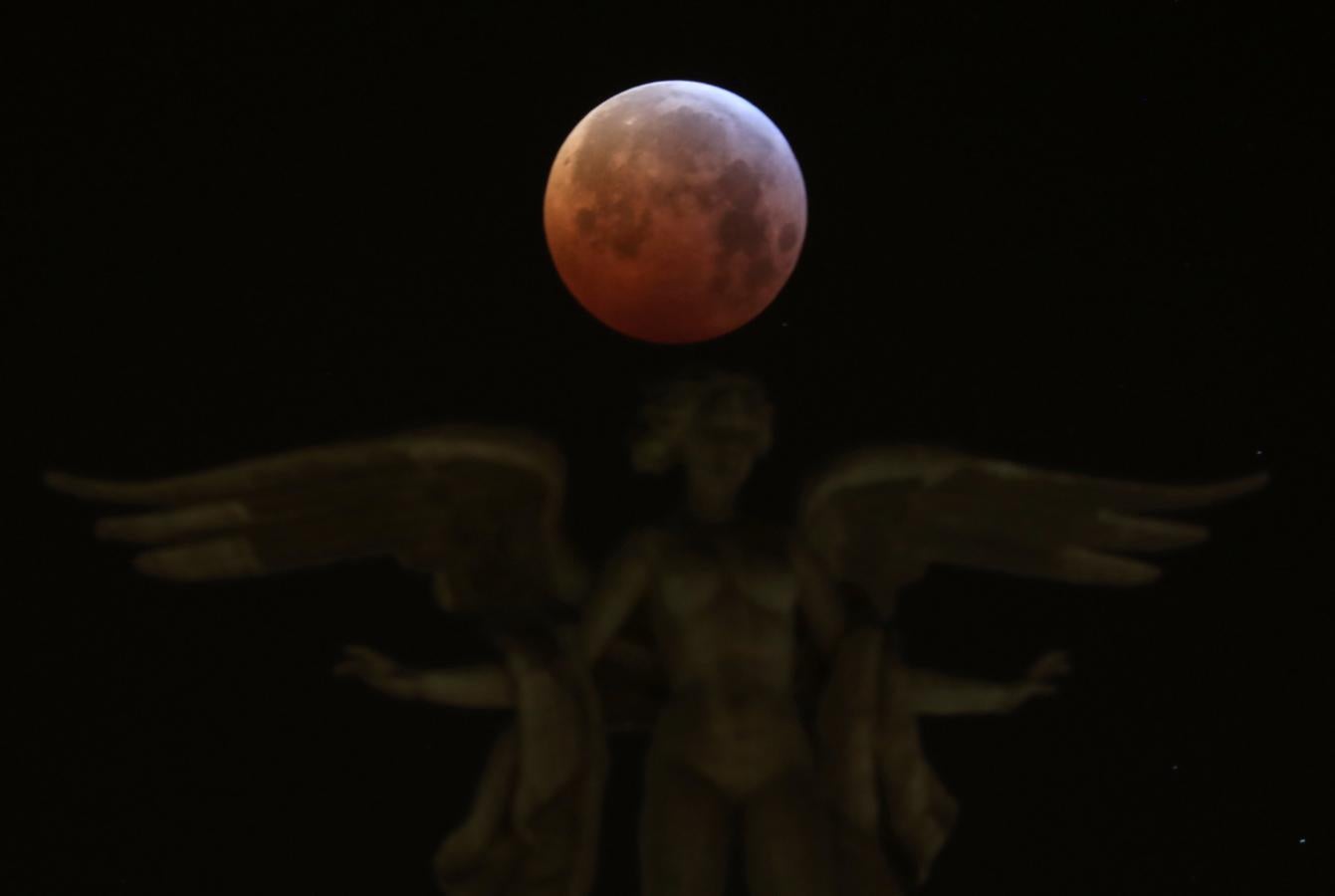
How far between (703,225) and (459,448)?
2.55ft

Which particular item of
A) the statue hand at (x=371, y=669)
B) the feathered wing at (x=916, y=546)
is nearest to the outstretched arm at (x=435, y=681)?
the statue hand at (x=371, y=669)

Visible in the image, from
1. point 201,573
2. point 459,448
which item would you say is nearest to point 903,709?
point 459,448

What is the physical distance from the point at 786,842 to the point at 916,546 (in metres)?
0.91

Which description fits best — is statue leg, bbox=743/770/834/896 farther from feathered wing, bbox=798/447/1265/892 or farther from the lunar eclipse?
the lunar eclipse

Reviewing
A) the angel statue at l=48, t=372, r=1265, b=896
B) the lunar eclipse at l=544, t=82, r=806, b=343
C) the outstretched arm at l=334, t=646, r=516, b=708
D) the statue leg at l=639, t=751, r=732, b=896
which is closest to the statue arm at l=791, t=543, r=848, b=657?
the angel statue at l=48, t=372, r=1265, b=896

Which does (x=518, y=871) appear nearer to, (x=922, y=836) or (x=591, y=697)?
(x=591, y=697)

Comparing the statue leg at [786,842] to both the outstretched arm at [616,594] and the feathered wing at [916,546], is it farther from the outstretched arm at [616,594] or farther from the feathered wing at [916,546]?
the outstretched arm at [616,594]

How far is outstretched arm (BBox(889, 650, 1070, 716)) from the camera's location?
5.35m

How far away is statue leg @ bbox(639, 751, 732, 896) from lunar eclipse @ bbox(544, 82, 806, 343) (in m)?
1.09

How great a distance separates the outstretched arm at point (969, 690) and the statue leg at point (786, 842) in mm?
357

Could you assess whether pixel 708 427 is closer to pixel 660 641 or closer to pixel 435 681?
pixel 660 641

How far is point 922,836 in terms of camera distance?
5375 mm

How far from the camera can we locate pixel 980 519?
572 centimetres

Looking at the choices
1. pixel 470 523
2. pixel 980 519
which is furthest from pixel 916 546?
pixel 470 523
